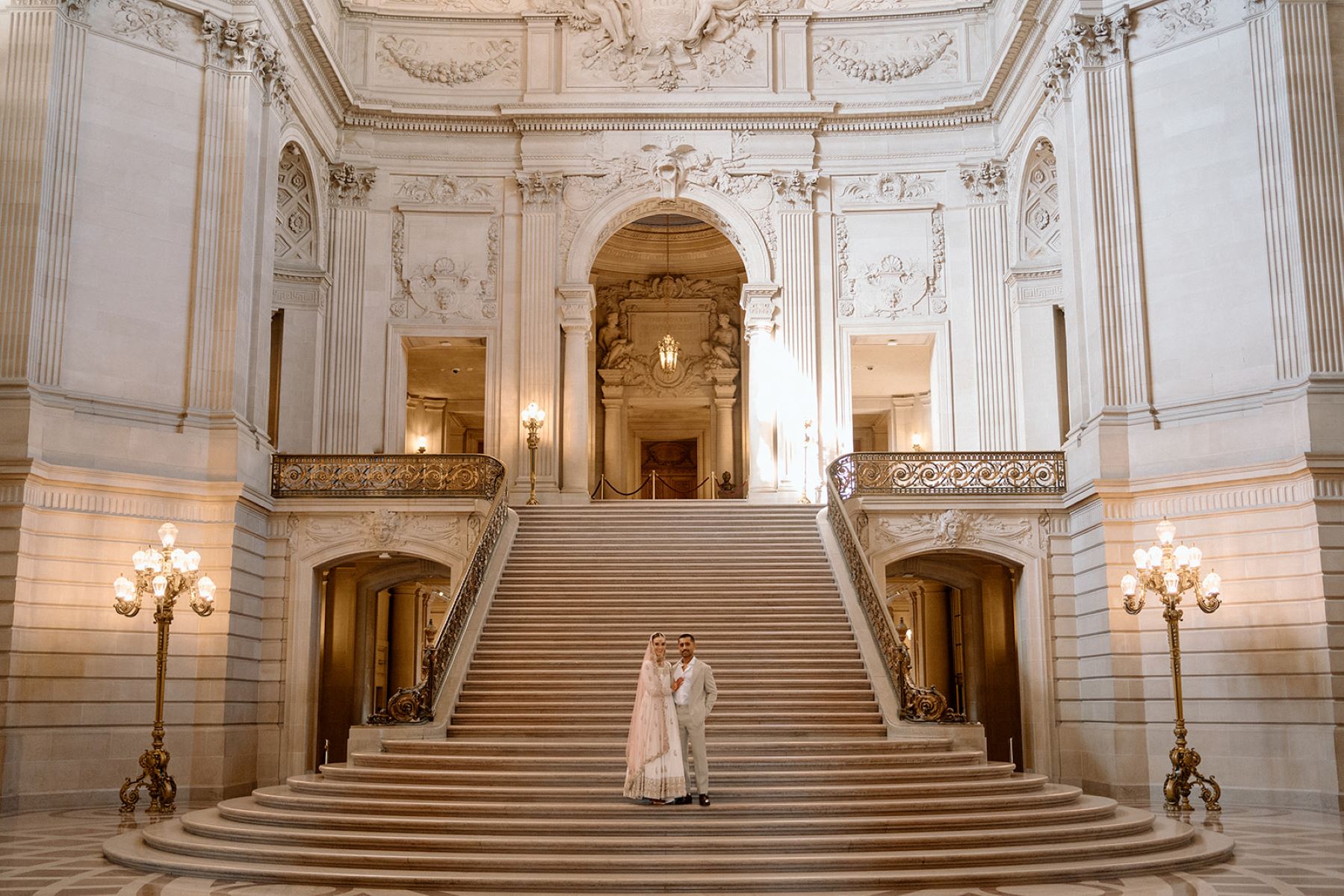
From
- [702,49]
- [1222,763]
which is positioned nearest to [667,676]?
[1222,763]

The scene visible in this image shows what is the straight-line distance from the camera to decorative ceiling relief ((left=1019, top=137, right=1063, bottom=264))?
20.9 meters

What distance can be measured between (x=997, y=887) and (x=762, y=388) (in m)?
13.5

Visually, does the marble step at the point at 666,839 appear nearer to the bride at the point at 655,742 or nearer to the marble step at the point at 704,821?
the marble step at the point at 704,821

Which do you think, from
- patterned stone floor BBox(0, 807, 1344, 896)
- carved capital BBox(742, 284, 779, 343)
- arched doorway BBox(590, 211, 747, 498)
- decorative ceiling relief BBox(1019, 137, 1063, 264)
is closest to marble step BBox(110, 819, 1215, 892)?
patterned stone floor BBox(0, 807, 1344, 896)

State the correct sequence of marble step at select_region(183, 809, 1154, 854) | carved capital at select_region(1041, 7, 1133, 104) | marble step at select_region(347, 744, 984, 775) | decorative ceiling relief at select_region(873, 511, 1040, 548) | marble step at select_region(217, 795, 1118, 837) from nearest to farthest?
marble step at select_region(183, 809, 1154, 854), marble step at select_region(217, 795, 1118, 837), marble step at select_region(347, 744, 984, 775), carved capital at select_region(1041, 7, 1133, 104), decorative ceiling relief at select_region(873, 511, 1040, 548)

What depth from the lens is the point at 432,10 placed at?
74.5 feet

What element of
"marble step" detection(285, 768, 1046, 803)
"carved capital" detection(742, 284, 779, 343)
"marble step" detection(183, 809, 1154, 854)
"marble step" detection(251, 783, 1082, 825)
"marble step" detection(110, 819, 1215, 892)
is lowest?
"marble step" detection(110, 819, 1215, 892)

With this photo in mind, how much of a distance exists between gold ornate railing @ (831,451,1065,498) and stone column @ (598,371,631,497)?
9587 mm

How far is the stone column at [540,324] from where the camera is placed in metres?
21.4

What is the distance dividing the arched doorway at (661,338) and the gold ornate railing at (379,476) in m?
8.42

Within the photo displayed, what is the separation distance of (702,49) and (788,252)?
393cm

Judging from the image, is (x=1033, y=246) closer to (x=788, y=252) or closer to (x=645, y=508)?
(x=788, y=252)

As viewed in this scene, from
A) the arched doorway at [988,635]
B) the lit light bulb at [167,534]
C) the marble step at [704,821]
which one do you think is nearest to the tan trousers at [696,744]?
the marble step at [704,821]

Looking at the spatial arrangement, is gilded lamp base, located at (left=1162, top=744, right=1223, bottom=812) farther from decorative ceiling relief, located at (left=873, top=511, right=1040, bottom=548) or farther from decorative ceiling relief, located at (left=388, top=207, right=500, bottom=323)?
decorative ceiling relief, located at (left=388, top=207, right=500, bottom=323)
